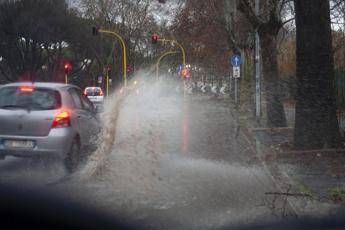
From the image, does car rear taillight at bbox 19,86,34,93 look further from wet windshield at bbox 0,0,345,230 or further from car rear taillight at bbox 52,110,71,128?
car rear taillight at bbox 52,110,71,128

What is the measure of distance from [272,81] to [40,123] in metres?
13.6

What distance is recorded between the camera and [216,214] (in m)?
8.01

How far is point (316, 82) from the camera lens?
13.7m

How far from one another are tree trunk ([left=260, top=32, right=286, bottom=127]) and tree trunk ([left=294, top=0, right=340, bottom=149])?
7.21 metres

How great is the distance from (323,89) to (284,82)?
816cm

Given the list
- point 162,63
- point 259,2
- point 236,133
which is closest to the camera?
point 236,133

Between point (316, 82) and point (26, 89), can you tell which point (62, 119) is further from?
point (316, 82)

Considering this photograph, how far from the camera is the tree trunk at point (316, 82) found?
44.1ft

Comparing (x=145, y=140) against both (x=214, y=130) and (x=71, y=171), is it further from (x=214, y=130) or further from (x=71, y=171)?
(x=71, y=171)

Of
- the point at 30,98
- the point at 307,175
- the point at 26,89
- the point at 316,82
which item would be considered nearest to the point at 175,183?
the point at 307,175

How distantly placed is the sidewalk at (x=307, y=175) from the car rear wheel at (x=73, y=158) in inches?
128

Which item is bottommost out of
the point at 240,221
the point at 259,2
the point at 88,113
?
the point at 240,221

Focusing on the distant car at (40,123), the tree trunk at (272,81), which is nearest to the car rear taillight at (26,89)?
the distant car at (40,123)

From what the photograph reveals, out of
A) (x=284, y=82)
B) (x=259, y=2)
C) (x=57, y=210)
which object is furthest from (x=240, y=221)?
(x=259, y=2)
